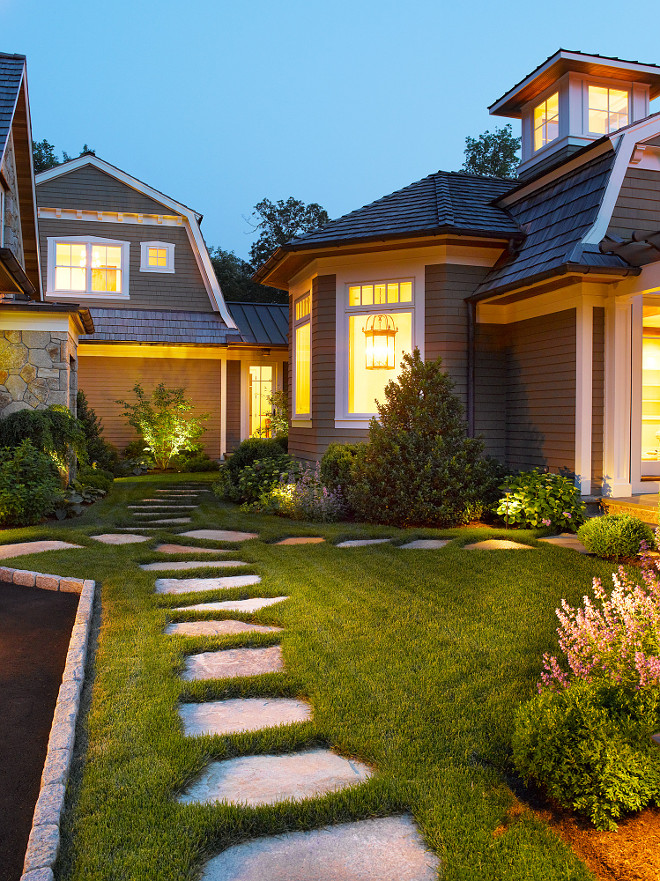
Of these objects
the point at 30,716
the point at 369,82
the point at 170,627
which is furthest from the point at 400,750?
the point at 369,82

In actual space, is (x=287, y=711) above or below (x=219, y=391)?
below

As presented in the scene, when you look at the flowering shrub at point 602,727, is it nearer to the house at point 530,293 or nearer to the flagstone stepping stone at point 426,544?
the flagstone stepping stone at point 426,544

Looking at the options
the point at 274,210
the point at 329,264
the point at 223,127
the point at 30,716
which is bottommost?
the point at 30,716

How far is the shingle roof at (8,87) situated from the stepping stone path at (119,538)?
4.59 metres

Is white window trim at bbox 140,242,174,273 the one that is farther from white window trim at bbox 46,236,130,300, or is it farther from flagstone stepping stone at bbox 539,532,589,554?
flagstone stepping stone at bbox 539,532,589,554

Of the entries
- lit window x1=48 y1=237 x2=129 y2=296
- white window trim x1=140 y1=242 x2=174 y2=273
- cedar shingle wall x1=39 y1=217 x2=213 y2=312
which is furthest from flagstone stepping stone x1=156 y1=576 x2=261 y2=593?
white window trim x1=140 y1=242 x2=174 y2=273

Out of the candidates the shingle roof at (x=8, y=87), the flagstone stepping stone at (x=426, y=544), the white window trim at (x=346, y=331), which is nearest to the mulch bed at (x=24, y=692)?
the flagstone stepping stone at (x=426, y=544)

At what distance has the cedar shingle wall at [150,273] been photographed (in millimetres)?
15078

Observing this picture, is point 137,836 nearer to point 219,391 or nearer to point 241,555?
point 241,555

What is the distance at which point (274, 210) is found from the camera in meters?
30.9

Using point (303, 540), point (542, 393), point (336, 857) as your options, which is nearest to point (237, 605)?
point (303, 540)

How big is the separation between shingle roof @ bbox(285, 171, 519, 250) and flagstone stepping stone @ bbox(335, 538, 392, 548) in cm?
404

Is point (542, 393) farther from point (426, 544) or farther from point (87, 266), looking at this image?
point (87, 266)

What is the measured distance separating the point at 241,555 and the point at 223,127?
137 metres
